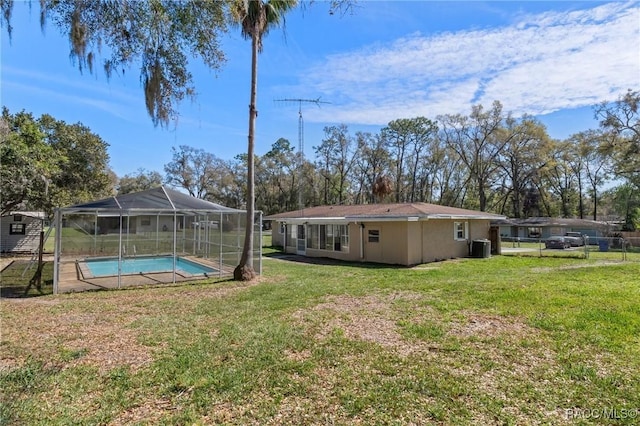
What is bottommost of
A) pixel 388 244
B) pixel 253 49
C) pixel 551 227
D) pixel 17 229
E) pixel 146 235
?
pixel 388 244

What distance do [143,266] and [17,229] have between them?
9094 millimetres

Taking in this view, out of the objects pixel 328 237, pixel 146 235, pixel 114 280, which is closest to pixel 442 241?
pixel 328 237

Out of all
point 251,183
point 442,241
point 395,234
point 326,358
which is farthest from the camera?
point 442,241

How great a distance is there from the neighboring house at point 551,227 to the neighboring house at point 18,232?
33080 millimetres

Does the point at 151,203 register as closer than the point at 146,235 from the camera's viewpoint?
Yes

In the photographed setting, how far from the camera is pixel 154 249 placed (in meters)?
17.3

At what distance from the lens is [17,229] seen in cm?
1803

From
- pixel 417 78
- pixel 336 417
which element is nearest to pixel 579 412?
pixel 336 417

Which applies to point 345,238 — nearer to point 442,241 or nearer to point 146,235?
point 442,241

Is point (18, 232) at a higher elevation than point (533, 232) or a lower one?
higher

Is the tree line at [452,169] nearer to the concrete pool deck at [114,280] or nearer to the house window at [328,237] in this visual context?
the house window at [328,237]

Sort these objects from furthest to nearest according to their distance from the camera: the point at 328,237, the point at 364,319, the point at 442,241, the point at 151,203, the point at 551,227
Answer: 1. the point at 551,227
2. the point at 328,237
3. the point at 442,241
4. the point at 151,203
5. the point at 364,319

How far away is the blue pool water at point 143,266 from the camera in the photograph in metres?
13.0

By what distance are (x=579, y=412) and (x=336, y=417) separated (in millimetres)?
2278
